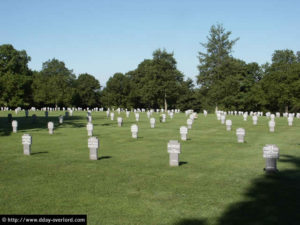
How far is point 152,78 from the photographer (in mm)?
80125

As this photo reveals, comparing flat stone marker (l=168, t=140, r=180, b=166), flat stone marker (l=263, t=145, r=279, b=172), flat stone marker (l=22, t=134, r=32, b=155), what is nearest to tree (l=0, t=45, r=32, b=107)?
flat stone marker (l=22, t=134, r=32, b=155)

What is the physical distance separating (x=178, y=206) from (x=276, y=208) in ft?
7.82

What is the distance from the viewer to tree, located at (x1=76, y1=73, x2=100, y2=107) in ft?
329

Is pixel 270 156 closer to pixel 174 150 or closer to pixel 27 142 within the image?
pixel 174 150

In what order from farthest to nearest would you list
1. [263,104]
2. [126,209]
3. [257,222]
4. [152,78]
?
[152,78], [263,104], [126,209], [257,222]

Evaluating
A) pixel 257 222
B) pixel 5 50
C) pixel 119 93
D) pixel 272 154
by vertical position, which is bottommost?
pixel 257 222

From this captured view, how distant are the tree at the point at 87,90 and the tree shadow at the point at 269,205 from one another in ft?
297

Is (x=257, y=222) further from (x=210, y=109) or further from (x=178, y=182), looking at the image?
(x=210, y=109)

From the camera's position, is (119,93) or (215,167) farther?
(119,93)

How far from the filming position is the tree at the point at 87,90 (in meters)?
100

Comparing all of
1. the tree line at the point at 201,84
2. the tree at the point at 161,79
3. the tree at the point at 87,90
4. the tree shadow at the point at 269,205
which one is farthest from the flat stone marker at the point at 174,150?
the tree at the point at 87,90

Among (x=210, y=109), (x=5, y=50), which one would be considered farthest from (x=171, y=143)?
(x=210, y=109)

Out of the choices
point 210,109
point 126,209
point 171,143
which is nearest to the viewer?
point 126,209

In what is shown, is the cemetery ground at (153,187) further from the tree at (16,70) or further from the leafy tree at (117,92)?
the leafy tree at (117,92)
